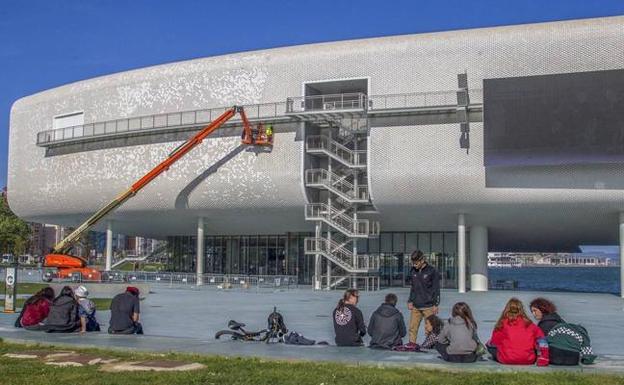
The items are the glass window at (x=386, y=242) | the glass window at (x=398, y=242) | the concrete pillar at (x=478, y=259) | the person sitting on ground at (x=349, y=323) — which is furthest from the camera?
the glass window at (x=386, y=242)

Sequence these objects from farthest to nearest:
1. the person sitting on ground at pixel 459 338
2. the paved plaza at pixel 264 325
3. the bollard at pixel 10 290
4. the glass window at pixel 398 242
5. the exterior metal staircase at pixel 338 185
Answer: the glass window at pixel 398 242, the exterior metal staircase at pixel 338 185, the bollard at pixel 10 290, the paved plaza at pixel 264 325, the person sitting on ground at pixel 459 338

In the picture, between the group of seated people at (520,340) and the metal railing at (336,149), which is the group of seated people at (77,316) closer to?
the group of seated people at (520,340)

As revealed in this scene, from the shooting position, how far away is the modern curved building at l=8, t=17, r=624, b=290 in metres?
38.8

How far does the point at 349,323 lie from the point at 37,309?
7.17 metres

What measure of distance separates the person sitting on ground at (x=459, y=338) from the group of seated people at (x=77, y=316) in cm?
662

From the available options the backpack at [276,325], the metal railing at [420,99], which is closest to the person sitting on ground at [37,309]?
the backpack at [276,325]

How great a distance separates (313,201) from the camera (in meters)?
46.5

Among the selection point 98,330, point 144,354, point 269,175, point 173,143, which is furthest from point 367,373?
point 173,143

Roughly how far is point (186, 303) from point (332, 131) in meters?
18.9

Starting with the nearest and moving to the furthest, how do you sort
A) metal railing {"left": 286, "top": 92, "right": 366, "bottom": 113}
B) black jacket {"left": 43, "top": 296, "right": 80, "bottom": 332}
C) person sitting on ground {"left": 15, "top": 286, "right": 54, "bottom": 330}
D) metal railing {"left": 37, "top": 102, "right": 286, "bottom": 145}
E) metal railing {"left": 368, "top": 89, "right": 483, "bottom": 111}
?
1. black jacket {"left": 43, "top": 296, "right": 80, "bottom": 332}
2. person sitting on ground {"left": 15, "top": 286, "right": 54, "bottom": 330}
3. metal railing {"left": 368, "top": 89, "right": 483, "bottom": 111}
4. metal railing {"left": 286, "top": 92, "right": 366, "bottom": 113}
5. metal railing {"left": 37, "top": 102, "right": 286, "bottom": 145}

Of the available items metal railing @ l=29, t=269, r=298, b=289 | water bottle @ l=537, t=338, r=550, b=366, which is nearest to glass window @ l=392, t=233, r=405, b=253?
metal railing @ l=29, t=269, r=298, b=289

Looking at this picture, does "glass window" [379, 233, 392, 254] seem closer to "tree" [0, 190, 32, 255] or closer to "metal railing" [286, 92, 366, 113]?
"metal railing" [286, 92, 366, 113]

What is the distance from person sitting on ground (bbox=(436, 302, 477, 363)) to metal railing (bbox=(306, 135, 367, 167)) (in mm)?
32919

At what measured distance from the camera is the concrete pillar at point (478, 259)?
48.0 metres
